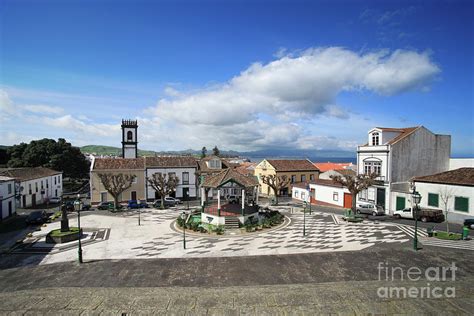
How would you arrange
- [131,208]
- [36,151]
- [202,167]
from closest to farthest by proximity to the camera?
[131,208] → [202,167] → [36,151]

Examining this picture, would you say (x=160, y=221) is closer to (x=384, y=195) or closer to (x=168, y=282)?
(x=168, y=282)

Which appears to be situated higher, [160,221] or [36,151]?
[36,151]

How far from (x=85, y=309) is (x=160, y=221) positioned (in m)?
23.7

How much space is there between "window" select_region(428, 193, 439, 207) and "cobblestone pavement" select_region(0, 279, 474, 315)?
25.1 m

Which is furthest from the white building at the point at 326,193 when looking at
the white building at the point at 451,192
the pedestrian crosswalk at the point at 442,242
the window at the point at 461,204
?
the pedestrian crosswalk at the point at 442,242

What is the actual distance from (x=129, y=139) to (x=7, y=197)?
65.9ft

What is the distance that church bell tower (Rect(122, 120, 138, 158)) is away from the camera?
49781 mm

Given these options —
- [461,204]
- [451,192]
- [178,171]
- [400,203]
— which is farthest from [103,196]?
[461,204]

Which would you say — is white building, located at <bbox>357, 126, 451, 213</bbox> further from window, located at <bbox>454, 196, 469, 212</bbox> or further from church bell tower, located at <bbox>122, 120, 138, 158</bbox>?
church bell tower, located at <bbox>122, 120, 138, 158</bbox>

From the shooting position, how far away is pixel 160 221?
31.0 m

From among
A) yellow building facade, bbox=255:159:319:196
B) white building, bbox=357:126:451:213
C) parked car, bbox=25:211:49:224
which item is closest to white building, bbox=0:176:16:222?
parked car, bbox=25:211:49:224

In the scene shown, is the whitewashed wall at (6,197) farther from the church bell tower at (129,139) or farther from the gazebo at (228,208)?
the gazebo at (228,208)

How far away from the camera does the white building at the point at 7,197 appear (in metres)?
33.9

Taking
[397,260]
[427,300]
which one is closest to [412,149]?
[397,260]
